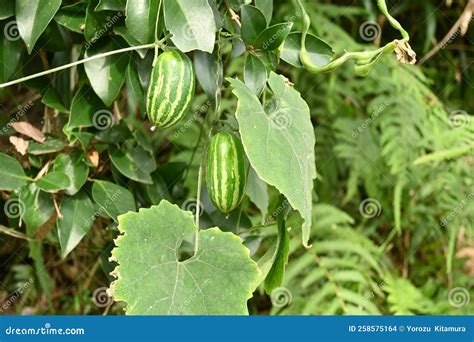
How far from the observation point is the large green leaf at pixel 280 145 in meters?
0.80

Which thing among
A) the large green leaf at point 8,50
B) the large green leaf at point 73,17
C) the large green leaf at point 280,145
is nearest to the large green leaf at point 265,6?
the large green leaf at point 280,145

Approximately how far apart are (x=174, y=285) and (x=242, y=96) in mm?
233

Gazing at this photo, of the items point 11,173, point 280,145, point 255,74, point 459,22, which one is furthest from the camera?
point 459,22

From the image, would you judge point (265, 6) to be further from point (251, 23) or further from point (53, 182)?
point (53, 182)

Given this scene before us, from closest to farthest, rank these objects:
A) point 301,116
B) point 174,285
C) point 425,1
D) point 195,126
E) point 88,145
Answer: point 174,285 → point 301,116 → point 88,145 → point 195,126 → point 425,1

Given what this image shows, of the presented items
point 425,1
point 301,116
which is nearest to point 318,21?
point 425,1

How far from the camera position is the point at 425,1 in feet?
6.96

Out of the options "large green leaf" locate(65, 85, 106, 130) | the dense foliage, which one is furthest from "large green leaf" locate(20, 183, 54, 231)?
"large green leaf" locate(65, 85, 106, 130)

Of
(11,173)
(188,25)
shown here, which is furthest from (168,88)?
(11,173)

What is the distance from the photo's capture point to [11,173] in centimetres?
104

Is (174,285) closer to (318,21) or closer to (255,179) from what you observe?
(255,179)

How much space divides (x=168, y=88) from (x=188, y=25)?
0.08 meters

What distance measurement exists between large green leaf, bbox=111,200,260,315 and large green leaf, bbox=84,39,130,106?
22 centimetres

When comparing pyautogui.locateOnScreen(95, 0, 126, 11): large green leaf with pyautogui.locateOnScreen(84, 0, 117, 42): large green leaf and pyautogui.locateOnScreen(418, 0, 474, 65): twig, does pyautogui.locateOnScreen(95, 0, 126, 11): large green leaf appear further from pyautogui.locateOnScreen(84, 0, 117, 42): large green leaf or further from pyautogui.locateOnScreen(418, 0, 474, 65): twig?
pyautogui.locateOnScreen(418, 0, 474, 65): twig
